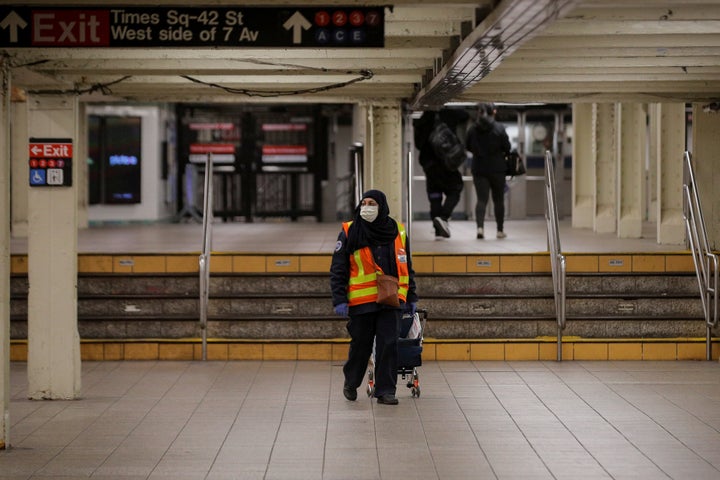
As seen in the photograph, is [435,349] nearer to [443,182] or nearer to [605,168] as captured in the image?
[443,182]

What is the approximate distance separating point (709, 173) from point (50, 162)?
6930mm

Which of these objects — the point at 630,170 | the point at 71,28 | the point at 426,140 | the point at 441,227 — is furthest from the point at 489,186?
the point at 71,28

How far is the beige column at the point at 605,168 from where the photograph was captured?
60.0ft

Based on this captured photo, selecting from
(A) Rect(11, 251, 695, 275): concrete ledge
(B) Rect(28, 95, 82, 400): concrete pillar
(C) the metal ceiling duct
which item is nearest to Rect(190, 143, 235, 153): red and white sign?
(A) Rect(11, 251, 695, 275): concrete ledge

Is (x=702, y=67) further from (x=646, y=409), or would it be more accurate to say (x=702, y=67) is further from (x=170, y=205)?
(x=170, y=205)

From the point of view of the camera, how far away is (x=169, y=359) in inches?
468

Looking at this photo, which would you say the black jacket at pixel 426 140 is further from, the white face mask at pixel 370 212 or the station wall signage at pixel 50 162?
the station wall signage at pixel 50 162

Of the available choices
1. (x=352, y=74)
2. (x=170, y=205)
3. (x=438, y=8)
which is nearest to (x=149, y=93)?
(x=352, y=74)

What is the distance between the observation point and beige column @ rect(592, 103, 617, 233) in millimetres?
18281

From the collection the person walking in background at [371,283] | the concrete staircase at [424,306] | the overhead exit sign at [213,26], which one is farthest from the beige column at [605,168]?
the overhead exit sign at [213,26]

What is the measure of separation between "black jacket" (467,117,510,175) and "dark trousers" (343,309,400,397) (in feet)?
21.4

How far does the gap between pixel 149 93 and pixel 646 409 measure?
5324 mm

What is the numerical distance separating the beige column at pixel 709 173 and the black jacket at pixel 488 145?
3.13m

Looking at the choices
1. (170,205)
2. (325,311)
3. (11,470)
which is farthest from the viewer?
(170,205)
